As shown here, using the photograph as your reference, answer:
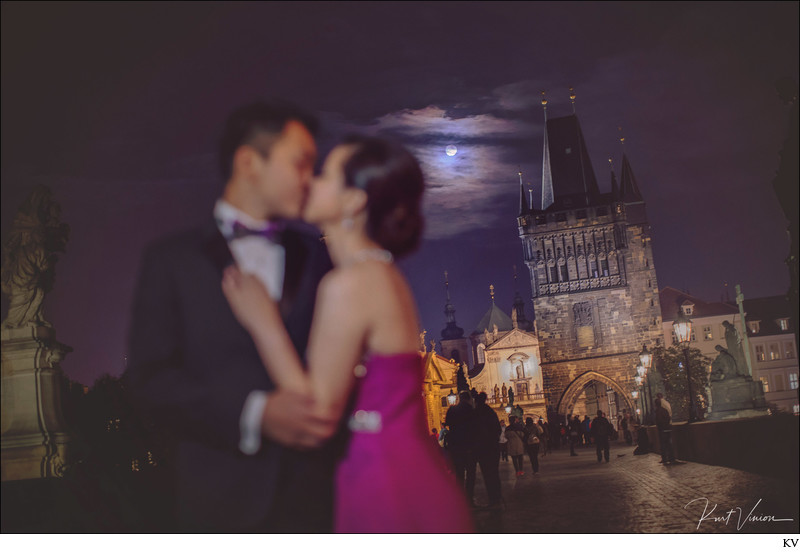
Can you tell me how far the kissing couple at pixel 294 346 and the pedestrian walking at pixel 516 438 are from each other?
287 centimetres

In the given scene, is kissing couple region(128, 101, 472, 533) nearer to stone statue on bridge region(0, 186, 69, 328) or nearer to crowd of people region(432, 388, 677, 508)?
crowd of people region(432, 388, 677, 508)

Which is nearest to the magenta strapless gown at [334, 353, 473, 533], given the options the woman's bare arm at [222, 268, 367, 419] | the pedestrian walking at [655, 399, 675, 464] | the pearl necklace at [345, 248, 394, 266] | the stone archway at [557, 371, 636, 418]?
the woman's bare arm at [222, 268, 367, 419]

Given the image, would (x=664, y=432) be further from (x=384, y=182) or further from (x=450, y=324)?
(x=384, y=182)

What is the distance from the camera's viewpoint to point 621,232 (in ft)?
22.9

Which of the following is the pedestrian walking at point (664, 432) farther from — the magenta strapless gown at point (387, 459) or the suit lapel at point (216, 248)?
the suit lapel at point (216, 248)

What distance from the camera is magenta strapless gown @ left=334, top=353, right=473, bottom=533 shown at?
4340mm

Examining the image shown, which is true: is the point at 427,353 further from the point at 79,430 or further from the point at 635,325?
the point at 79,430

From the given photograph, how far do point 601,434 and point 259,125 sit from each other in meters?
4.15

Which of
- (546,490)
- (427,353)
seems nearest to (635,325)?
(546,490)

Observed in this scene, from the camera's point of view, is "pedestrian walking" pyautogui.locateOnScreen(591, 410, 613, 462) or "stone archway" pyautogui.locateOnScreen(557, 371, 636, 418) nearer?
"stone archway" pyautogui.locateOnScreen(557, 371, 636, 418)

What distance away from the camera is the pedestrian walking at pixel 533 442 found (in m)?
7.57

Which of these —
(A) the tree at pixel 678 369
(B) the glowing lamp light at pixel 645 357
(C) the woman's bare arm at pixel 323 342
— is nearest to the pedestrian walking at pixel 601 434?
(B) the glowing lamp light at pixel 645 357

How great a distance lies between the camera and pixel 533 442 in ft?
24.8
